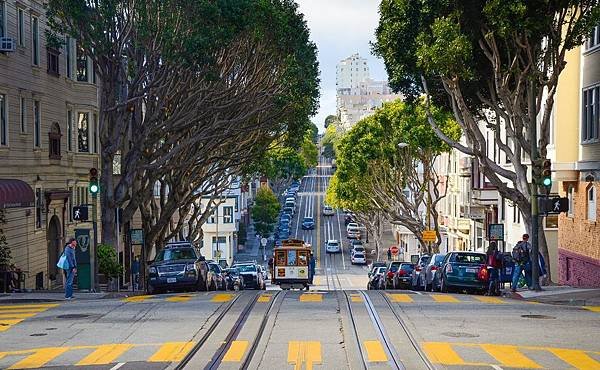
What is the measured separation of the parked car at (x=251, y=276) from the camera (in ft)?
162

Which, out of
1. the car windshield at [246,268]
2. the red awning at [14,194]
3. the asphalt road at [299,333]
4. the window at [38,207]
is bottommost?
the car windshield at [246,268]

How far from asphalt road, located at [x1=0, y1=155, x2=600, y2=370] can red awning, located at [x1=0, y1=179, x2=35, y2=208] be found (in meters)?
6.00

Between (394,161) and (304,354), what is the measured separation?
49967 millimetres

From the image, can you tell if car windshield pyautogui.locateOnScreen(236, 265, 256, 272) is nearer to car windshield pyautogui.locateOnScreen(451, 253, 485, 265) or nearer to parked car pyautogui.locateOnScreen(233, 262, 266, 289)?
parked car pyautogui.locateOnScreen(233, 262, 266, 289)

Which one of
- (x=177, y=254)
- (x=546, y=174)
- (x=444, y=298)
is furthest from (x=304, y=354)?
(x=177, y=254)

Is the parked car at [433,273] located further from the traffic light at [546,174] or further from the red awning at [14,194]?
the red awning at [14,194]

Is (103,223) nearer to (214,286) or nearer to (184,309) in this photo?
(214,286)

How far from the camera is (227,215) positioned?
9812 centimetres

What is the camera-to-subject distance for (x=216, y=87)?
42.1 meters

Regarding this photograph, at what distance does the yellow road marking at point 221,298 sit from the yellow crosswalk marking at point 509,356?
996cm

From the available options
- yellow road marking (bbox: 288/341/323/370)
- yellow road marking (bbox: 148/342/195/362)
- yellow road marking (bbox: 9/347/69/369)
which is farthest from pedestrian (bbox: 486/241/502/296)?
yellow road marking (bbox: 9/347/69/369)

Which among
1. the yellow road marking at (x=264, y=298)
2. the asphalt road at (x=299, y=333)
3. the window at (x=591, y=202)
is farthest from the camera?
the window at (x=591, y=202)

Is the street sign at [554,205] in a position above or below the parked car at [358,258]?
above

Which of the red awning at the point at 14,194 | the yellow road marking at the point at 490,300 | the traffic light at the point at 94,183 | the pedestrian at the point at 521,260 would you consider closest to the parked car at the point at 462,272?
the pedestrian at the point at 521,260
